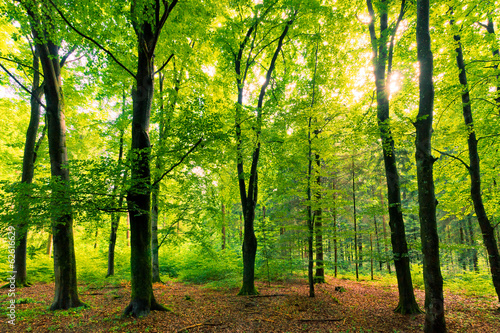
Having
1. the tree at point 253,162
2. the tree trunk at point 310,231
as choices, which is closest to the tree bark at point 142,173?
the tree at point 253,162

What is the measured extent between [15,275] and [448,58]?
1793 centimetres

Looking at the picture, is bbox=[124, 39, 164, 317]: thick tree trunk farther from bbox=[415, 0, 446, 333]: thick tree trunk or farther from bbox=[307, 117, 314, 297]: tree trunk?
bbox=[415, 0, 446, 333]: thick tree trunk

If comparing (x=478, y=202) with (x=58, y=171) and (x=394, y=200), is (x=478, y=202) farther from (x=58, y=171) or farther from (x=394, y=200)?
(x=58, y=171)

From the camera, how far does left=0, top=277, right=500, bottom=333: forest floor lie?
4945 mm

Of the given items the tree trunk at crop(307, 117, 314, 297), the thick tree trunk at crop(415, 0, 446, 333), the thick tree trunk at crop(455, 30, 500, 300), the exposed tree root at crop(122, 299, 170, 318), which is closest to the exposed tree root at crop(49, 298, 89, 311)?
the exposed tree root at crop(122, 299, 170, 318)

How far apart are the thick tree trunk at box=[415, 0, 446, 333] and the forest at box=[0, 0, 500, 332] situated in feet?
0.10

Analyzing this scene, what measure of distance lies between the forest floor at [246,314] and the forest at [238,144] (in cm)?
7

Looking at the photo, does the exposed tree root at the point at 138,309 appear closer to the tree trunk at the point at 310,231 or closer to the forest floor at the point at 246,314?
the forest floor at the point at 246,314

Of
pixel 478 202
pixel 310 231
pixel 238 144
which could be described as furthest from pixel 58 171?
pixel 478 202

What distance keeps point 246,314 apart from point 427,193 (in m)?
5.63

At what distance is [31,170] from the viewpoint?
27.8 ft

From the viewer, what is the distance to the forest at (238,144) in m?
4.76

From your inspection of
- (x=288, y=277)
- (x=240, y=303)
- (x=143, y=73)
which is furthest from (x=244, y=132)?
(x=288, y=277)

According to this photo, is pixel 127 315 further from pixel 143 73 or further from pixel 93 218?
pixel 143 73
